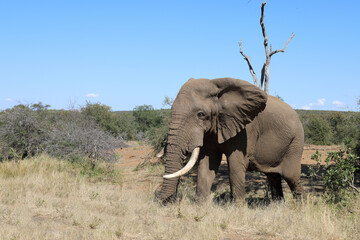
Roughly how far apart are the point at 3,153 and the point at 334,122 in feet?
93.8

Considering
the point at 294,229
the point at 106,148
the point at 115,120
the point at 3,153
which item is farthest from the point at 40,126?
the point at 115,120

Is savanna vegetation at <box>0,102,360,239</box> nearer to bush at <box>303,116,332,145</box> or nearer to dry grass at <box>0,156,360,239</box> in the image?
dry grass at <box>0,156,360,239</box>

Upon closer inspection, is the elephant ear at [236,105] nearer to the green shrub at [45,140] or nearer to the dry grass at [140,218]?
the dry grass at [140,218]

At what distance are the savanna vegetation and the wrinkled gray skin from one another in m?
0.48

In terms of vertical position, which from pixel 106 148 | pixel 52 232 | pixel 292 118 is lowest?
pixel 52 232

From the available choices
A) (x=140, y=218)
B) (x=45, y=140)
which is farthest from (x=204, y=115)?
(x=45, y=140)

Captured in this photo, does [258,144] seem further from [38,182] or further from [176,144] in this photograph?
[38,182]

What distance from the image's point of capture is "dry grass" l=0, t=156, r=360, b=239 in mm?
4570

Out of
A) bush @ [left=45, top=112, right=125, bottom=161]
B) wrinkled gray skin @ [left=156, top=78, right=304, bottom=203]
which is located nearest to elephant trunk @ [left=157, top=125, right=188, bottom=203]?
wrinkled gray skin @ [left=156, top=78, right=304, bottom=203]

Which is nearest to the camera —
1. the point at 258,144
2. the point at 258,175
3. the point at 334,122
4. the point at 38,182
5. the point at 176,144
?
the point at 176,144

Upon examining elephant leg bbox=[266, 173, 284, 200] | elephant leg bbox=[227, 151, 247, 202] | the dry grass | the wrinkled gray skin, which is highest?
the wrinkled gray skin

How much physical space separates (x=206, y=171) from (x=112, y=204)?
176 centimetres

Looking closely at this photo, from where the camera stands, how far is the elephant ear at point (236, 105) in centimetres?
606

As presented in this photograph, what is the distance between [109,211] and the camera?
19.5ft
